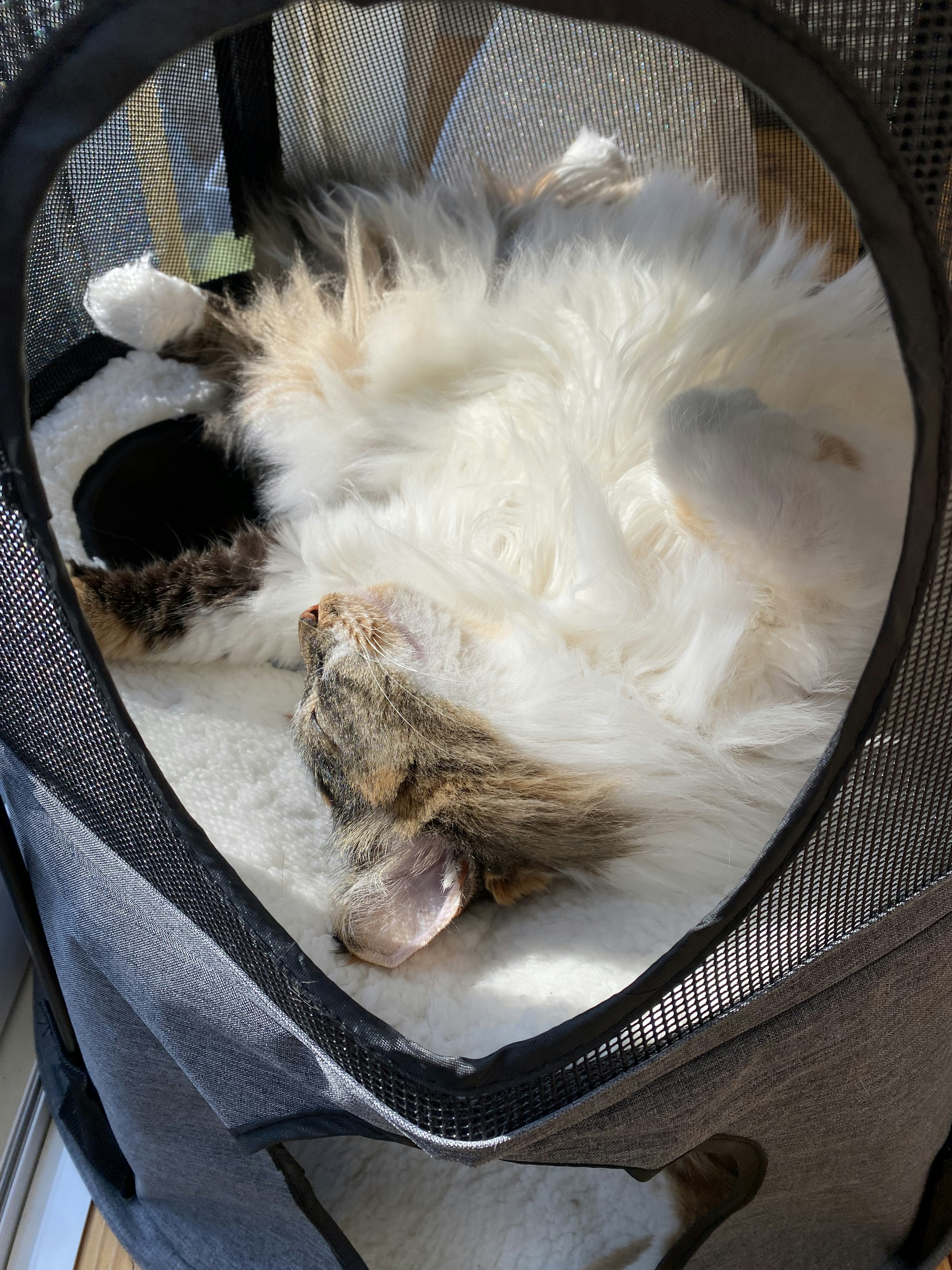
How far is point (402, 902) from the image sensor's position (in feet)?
3.43

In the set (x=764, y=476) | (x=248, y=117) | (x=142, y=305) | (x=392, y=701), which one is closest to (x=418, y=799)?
(x=392, y=701)

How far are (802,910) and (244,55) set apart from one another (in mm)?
1642

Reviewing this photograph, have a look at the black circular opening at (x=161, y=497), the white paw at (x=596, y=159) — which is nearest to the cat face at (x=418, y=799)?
the black circular opening at (x=161, y=497)

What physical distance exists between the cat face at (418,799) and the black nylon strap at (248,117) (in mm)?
990

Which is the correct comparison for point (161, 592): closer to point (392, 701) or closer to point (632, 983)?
point (392, 701)

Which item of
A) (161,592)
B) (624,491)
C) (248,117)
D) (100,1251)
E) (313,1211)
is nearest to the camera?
(313,1211)

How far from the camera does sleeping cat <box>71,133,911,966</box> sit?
37.1 inches

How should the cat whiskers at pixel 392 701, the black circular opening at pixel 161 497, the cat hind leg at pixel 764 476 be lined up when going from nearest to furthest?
the cat hind leg at pixel 764 476, the cat whiskers at pixel 392 701, the black circular opening at pixel 161 497

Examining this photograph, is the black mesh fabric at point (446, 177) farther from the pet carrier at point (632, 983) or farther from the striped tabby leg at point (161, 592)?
the striped tabby leg at point (161, 592)

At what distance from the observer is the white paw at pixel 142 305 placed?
1.50 m

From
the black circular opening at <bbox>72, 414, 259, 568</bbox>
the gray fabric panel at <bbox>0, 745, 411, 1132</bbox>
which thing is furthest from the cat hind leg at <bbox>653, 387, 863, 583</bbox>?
A: the black circular opening at <bbox>72, 414, 259, 568</bbox>

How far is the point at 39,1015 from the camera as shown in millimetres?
1340

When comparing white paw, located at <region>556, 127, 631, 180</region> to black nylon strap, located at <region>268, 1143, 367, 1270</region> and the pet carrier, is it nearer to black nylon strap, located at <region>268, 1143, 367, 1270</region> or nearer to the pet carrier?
the pet carrier

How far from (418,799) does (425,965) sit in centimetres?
21
